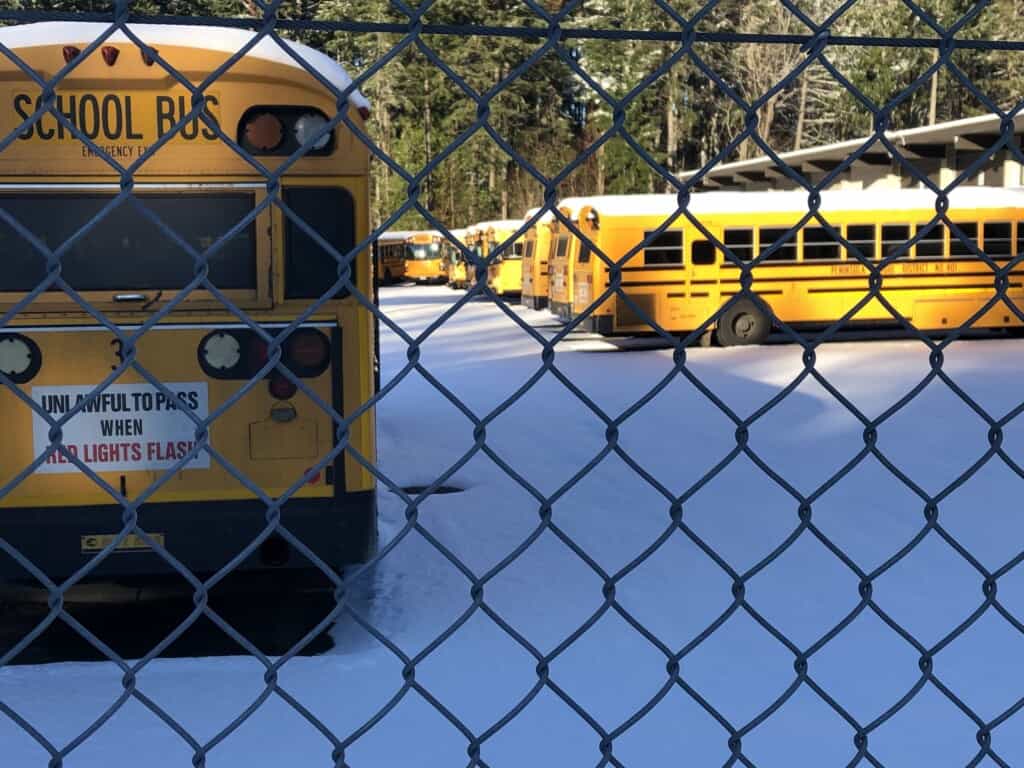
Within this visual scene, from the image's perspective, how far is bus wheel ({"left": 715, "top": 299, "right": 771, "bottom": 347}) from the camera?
19191mm

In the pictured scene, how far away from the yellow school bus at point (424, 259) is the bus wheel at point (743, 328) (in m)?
26.8

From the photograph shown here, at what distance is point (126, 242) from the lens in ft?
16.9

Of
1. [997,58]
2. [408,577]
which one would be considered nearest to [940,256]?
[408,577]

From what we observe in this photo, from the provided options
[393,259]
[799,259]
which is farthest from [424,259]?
[799,259]

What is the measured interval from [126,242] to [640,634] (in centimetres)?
264

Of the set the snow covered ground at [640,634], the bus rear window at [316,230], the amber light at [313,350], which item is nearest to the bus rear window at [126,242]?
the bus rear window at [316,230]

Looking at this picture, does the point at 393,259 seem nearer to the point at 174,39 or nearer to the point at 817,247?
the point at 817,247

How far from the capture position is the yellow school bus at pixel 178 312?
495cm

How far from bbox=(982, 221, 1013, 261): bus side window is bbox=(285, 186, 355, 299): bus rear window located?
16.2 m

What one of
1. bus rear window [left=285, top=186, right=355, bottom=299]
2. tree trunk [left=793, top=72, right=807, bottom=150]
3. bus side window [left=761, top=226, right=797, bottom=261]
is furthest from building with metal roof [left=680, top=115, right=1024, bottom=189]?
bus rear window [left=285, top=186, right=355, bottom=299]

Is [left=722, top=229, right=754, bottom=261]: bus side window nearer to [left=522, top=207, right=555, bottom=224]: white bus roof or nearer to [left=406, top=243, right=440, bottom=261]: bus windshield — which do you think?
[left=522, top=207, right=555, bottom=224]: white bus roof

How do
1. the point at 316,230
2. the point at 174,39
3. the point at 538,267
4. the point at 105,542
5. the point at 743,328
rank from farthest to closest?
1. the point at 538,267
2. the point at 743,328
3. the point at 316,230
4. the point at 105,542
5. the point at 174,39

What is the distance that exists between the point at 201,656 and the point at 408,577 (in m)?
1.36

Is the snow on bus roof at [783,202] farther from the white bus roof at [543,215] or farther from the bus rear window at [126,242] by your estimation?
the bus rear window at [126,242]
